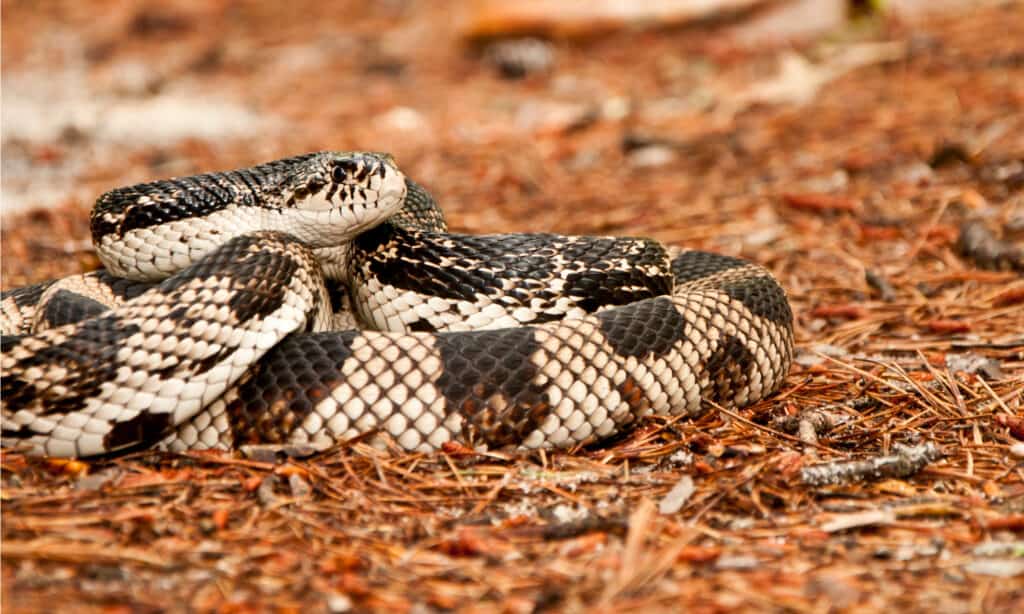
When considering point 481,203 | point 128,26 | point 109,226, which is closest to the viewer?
point 109,226

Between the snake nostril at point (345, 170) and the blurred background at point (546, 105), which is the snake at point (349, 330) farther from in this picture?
the blurred background at point (546, 105)

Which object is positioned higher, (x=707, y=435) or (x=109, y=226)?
(x=109, y=226)

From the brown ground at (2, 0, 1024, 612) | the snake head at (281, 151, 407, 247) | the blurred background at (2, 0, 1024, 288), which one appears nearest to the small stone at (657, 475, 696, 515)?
the brown ground at (2, 0, 1024, 612)

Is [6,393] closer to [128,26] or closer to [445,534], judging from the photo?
[445,534]

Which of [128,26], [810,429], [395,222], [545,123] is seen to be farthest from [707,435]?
[128,26]

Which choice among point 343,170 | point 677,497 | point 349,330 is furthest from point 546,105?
point 677,497

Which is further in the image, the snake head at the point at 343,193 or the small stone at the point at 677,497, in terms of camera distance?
the snake head at the point at 343,193

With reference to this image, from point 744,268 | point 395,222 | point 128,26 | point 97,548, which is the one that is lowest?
point 97,548

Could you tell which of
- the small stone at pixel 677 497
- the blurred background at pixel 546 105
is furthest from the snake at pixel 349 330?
the blurred background at pixel 546 105
